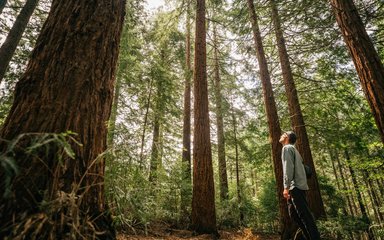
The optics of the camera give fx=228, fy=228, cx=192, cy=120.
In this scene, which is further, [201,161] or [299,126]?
[299,126]

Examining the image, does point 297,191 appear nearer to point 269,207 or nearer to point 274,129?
point 274,129

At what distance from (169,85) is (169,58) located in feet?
16.5

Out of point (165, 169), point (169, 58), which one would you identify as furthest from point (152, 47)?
point (165, 169)

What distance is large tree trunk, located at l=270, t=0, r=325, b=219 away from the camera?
749 cm

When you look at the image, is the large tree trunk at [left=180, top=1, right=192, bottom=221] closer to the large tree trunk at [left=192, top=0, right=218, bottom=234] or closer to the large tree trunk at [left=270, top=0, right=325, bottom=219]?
the large tree trunk at [left=192, top=0, right=218, bottom=234]

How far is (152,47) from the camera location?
12961 millimetres

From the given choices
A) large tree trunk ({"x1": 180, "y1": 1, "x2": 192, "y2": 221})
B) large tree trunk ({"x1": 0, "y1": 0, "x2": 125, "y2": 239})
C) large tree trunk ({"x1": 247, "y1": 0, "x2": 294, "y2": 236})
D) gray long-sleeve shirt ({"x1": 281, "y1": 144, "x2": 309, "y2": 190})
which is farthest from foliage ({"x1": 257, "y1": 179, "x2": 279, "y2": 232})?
large tree trunk ({"x1": 0, "y1": 0, "x2": 125, "y2": 239})

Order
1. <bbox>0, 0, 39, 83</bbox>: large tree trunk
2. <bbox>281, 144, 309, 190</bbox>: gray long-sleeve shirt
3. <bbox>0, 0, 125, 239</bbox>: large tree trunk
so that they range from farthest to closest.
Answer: <bbox>0, 0, 39, 83</bbox>: large tree trunk < <bbox>281, 144, 309, 190</bbox>: gray long-sleeve shirt < <bbox>0, 0, 125, 239</bbox>: large tree trunk

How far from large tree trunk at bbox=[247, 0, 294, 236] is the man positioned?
1.94m

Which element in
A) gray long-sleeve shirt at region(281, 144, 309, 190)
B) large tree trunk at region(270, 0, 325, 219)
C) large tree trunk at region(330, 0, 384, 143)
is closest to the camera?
large tree trunk at region(330, 0, 384, 143)

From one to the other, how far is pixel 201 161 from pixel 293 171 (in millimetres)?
2729

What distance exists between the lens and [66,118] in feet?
5.16

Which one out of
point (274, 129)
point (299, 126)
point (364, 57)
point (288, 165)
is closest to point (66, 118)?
point (288, 165)

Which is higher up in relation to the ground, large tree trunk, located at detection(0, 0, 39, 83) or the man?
large tree trunk, located at detection(0, 0, 39, 83)
